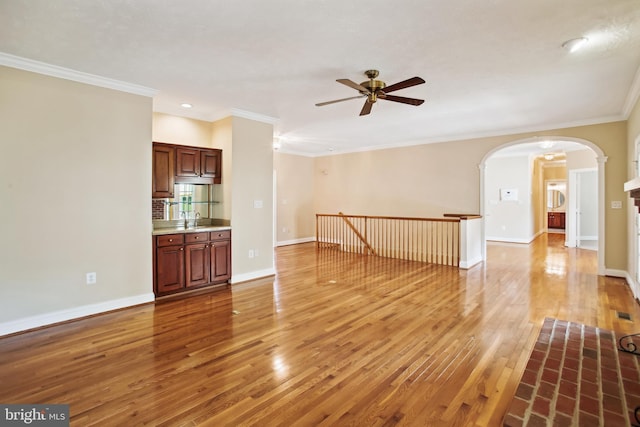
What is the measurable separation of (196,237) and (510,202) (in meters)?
9.02

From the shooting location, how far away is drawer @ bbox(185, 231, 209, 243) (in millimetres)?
4578

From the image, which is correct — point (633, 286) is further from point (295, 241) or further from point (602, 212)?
point (295, 241)

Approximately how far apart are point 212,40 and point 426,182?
6035 millimetres

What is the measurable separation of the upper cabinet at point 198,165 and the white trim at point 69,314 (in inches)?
68.5

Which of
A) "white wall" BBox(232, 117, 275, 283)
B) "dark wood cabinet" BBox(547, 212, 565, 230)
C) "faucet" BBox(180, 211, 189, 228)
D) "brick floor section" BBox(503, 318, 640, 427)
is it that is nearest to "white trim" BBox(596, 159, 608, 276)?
"brick floor section" BBox(503, 318, 640, 427)

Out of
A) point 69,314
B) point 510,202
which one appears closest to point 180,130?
point 69,314

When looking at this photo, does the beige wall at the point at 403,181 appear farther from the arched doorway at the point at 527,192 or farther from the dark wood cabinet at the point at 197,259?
the dark wood cabinet at the point at 197,259

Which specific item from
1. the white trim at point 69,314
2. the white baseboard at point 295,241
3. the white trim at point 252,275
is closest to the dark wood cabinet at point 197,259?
the white trim at point 252,275

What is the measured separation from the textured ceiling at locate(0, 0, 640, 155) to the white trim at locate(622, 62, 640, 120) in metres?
0.03

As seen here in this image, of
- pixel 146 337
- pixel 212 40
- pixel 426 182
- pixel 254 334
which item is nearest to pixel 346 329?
pixel 254 334

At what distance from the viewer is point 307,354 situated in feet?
9.04

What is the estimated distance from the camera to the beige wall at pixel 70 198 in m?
3.24

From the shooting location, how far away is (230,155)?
199 inches

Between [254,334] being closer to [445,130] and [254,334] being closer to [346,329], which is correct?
[346,329]
